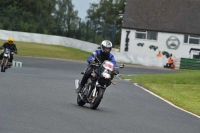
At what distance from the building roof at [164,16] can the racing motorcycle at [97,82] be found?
56209 mm

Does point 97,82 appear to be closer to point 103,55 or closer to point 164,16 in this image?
point 103,55

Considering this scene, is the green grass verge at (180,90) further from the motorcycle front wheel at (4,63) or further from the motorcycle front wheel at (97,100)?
the motorcycle front wheel at (4,63)

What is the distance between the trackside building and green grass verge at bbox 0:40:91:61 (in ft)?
20.4

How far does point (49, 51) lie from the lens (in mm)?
64688

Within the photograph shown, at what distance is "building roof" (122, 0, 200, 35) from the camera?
238 feet

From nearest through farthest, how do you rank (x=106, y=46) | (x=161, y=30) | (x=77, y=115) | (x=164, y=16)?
1. (x=77, y=115)
2. (x=106, y=46)
3. (x=161, y=30)
4. (x=164, y=16)

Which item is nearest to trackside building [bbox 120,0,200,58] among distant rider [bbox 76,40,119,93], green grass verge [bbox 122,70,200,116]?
green grass verge [bbox 122,70,200,116]

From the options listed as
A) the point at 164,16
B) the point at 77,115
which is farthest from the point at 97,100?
the point at 164,16

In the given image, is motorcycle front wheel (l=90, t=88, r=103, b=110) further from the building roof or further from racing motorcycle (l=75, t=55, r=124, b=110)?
the building roof

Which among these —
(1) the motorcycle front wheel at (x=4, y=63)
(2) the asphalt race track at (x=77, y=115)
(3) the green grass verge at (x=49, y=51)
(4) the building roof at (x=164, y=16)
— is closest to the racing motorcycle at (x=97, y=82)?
(2) the asphalt race track at (x=77, y=115)

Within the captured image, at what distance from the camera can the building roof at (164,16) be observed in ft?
238

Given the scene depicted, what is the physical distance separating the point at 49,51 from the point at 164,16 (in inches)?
601

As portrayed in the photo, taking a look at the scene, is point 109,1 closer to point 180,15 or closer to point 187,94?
point 180,15

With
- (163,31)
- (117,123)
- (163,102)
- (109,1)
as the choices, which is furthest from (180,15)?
(109,1)
